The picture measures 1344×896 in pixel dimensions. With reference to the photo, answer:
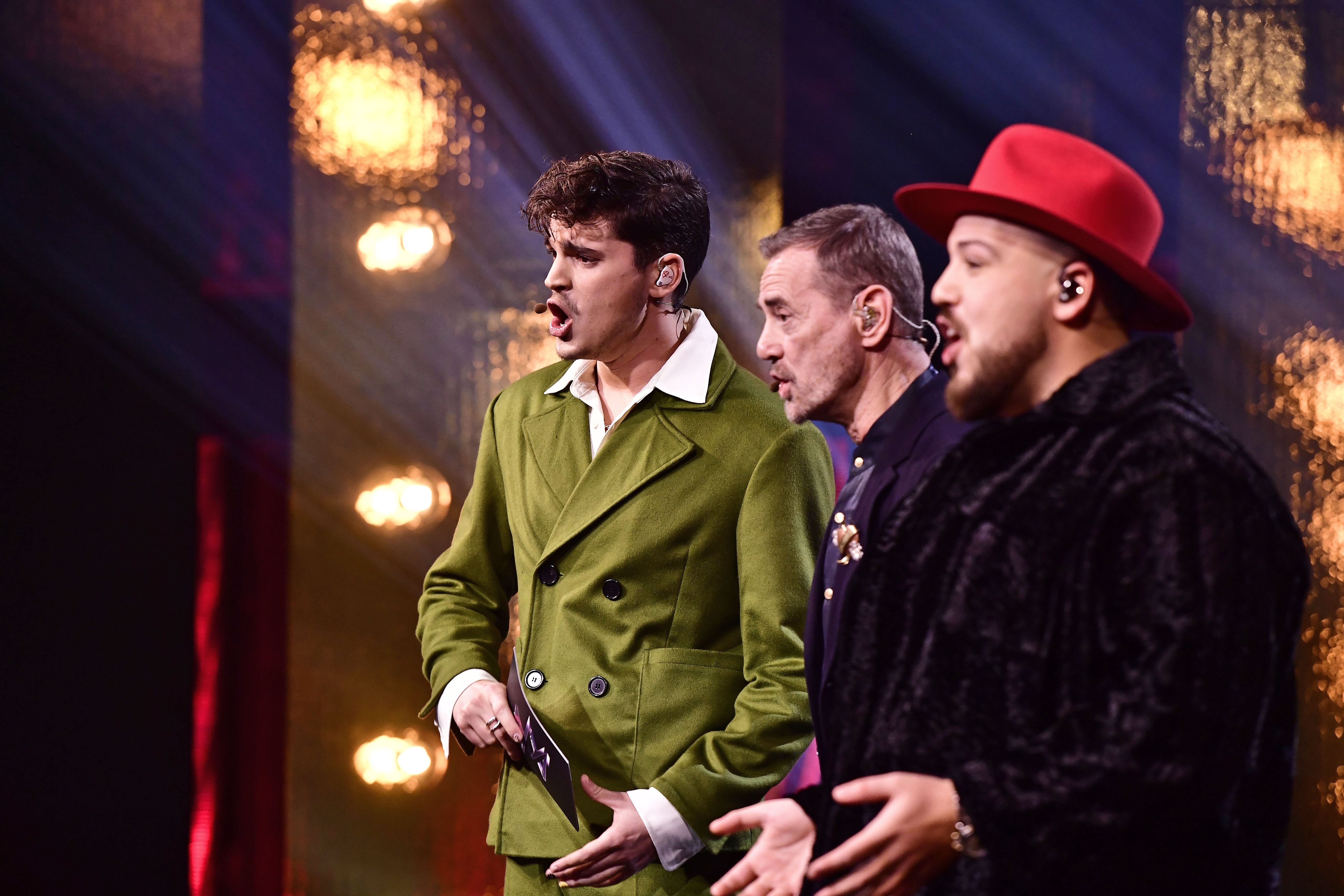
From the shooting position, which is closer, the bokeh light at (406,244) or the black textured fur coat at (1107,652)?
the black textured fur coat at (1107,652)

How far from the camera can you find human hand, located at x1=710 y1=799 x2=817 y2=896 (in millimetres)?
1081

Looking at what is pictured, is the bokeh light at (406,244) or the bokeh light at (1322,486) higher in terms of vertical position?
the bokeh light at (406,244)

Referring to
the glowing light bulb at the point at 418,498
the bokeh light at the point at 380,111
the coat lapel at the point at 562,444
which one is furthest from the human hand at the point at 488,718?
the bokeh light at the point at 380,111

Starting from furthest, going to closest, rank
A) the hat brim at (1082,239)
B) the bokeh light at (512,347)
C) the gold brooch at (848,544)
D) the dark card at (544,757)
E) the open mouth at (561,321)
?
the bokeh light at (512,347), the open mouth at (561,321), the dark card at (544,757), the gold brooch at (848,544), the hat brim at (1082,239)

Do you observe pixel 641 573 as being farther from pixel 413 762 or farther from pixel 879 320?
pixel 413 762

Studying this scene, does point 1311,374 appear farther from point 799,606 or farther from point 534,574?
point 534,574

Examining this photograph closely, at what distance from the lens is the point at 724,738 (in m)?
1.48

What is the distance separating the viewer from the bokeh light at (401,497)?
278 centimetres

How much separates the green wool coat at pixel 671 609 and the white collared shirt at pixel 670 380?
0.02 meters

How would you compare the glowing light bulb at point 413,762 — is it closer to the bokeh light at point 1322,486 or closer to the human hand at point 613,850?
the human hand at point 613,850

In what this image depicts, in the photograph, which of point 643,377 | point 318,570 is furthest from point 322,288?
point 643,377

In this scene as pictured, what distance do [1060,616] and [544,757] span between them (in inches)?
30.8

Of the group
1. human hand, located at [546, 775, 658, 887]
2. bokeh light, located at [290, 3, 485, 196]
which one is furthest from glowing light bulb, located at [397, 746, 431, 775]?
human hand, located at [546, 775, 658, 887]

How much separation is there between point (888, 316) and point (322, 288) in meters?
1.74
